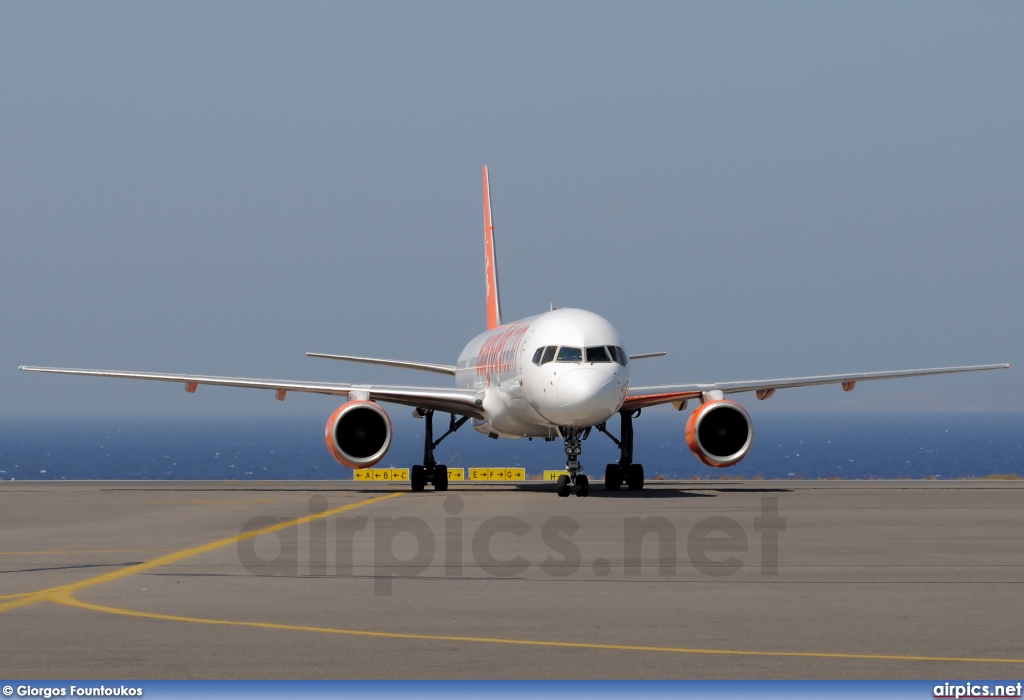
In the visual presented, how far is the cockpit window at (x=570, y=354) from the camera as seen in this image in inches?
1053

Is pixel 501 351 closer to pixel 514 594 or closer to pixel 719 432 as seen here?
pixel 719 432

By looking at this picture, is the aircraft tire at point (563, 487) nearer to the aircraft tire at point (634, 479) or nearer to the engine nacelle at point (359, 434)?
the aircraft tire at point (634, 479)

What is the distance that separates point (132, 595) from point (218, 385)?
20.3 meters

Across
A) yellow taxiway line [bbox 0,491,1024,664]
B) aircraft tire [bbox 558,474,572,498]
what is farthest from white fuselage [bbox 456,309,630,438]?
yellow taxiway line [bbox 0,491,1024,664]

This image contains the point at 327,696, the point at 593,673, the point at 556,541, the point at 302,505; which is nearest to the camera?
the point at 327,696

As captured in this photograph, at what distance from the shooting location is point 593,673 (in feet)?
26.1

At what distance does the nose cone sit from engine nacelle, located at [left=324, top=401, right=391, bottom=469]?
4830 mm

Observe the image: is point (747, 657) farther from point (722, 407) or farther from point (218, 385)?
point (218, 385)

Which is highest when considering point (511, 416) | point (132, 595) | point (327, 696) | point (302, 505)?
point (511, 416)

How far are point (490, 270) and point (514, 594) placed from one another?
33618mm

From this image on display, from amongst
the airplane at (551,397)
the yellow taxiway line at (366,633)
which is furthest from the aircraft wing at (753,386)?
the yellow taxiway line at (366,633)

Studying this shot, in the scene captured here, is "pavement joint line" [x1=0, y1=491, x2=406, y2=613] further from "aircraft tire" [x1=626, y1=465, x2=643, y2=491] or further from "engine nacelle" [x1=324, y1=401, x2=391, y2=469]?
"aircraft tire" [x1=626, y1=465, x2=643, y2=491]

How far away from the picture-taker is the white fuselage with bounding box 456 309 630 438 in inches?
1033

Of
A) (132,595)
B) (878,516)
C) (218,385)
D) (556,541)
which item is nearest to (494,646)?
(132,595)
